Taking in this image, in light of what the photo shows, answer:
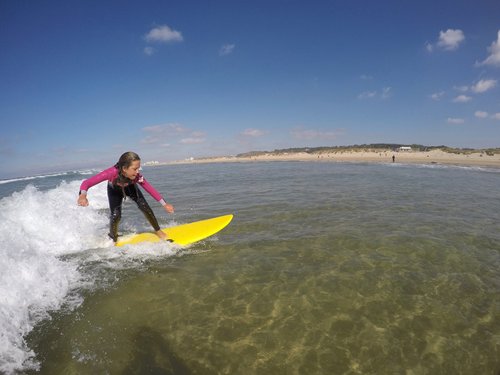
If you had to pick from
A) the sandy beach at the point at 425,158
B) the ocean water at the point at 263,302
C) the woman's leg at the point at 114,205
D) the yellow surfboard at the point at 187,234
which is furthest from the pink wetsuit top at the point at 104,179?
the sandy beach at the point at 425,158

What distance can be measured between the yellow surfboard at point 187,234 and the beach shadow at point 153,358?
13.0 feet

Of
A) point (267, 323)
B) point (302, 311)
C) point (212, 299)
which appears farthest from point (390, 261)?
point (212, 299)

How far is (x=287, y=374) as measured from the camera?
336cm

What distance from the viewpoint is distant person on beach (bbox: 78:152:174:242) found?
248 inches

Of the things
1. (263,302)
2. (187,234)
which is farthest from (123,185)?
(263,302)

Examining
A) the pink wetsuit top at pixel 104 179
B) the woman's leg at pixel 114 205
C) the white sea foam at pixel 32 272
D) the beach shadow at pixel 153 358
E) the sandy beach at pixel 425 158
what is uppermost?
the sandy beach at pixel 425 158

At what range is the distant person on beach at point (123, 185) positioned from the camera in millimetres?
6289

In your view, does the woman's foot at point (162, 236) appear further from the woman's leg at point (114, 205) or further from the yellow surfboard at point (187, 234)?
the woman's leg at point (114, 205)

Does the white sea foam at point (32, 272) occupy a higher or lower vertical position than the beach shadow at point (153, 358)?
higher

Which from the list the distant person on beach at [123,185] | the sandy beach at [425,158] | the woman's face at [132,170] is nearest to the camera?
the distant person on beach at [123,185]

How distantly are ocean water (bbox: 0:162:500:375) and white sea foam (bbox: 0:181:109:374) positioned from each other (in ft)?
0.08

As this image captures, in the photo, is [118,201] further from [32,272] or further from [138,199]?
[32,272]

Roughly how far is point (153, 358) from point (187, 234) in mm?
4829

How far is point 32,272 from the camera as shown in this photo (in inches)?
210
